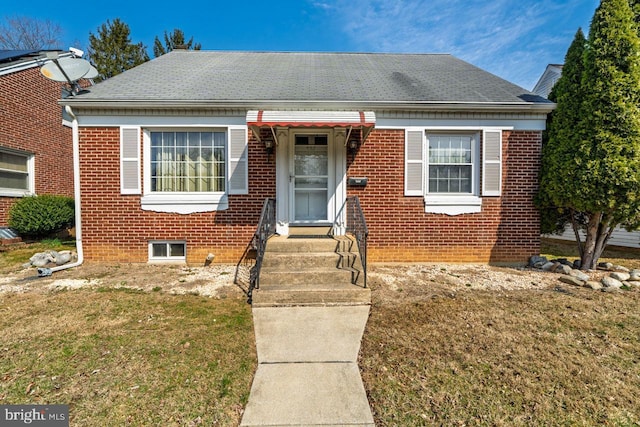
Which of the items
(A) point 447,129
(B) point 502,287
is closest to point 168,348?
(B) point 502,287

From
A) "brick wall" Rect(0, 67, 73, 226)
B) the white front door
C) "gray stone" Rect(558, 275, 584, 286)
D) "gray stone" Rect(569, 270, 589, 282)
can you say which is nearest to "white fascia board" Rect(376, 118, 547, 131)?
the white front door

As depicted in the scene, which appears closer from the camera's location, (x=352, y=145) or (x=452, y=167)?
(x=352, y=145)

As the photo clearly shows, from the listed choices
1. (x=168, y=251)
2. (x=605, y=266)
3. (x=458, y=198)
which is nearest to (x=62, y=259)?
(x=168, y=251)

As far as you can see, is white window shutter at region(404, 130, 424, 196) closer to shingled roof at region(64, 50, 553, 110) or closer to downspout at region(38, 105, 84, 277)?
shingled roof at region(64, 50, 553, 110)

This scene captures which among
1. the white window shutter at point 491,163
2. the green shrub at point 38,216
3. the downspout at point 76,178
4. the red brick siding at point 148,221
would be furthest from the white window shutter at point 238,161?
the green shrub at point 38,216

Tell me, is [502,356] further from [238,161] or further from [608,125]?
[238,161]

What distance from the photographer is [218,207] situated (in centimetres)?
613

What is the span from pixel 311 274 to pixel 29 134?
11460 mm

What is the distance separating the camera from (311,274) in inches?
180

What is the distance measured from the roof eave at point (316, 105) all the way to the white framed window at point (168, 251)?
2862mm

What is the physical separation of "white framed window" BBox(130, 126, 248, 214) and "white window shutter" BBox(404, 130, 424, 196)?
3430 millimetres

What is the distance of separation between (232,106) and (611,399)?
661cm

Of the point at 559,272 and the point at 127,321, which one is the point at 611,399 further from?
the point at 127,321

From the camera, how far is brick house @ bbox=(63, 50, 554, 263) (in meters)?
5.95
